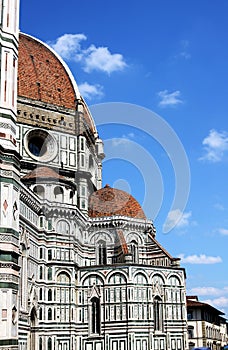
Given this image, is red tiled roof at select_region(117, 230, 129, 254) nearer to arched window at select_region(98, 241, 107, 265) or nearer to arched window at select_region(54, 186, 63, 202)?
arched window at select_region(98, 241, 107, 265)

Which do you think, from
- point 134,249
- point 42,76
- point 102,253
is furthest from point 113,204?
point 42,76

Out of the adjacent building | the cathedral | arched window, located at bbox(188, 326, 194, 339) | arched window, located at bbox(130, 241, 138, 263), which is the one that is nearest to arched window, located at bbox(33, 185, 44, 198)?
the cathedral

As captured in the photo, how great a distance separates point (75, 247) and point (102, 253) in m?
4.25

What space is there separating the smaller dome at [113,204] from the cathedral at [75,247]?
0.09m

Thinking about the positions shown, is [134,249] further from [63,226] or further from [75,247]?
[63,226]

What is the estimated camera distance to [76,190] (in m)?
46.4

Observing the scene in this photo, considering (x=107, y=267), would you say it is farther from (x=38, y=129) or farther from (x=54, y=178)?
(x=38, y=129)

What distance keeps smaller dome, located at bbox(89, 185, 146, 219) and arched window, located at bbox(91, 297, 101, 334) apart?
8212 mm

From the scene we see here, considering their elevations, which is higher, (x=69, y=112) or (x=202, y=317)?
(x=69, y=112)

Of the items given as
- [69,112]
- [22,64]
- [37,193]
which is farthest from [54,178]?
[22,64]

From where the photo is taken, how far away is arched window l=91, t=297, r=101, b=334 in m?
41.8

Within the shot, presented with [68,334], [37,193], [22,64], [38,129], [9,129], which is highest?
[22,64]

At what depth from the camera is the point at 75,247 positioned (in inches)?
1690

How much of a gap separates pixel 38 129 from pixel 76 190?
21.2 feet
